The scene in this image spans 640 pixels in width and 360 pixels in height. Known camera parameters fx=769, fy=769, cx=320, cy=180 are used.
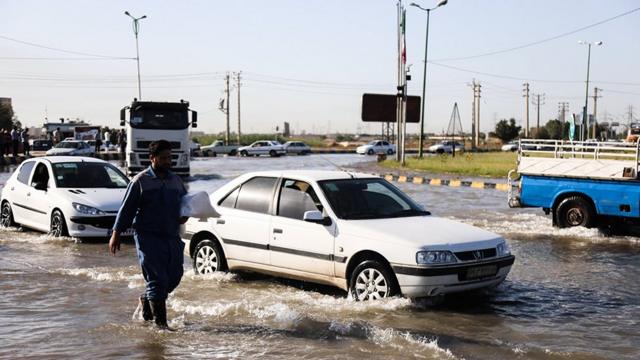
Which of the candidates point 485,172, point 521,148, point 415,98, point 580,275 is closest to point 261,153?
point 415,98

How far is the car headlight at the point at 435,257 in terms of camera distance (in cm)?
776

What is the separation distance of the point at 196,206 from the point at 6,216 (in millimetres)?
9320

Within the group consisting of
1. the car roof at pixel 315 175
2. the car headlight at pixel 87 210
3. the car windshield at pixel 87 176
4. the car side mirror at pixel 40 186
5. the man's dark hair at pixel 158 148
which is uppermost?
the man's dark hair at pixel 158 148

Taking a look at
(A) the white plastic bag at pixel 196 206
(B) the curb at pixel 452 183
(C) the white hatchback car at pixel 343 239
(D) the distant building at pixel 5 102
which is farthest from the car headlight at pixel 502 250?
(D) the distant building at pixel 5 102

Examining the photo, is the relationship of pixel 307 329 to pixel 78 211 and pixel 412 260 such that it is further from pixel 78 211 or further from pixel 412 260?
pixel 78 211

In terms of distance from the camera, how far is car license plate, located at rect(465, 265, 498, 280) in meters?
7.96

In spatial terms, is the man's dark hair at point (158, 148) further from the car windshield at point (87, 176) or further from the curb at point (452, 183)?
the curb at point (452, 183)

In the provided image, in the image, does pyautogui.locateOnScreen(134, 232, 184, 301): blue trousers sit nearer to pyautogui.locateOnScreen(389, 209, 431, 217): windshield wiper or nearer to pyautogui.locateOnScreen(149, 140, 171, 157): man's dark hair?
pyautogui.locateOnScreen(149, 140, 171, 157): man's dark hair

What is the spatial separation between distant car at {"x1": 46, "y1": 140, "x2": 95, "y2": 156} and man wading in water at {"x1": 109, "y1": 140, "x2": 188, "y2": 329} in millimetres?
42399

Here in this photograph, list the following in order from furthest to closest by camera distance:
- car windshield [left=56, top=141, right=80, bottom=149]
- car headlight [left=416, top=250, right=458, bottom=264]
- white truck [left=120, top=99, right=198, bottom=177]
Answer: car windshield [left=56, top=141, right=80, bottom=149]
white truck [left=120, top=99, right=198, bottom=177]
car headlight [left=416, top=250, right=458, bottom=264]

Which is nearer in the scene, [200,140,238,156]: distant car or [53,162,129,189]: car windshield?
[53,162,129,189]: car windshield

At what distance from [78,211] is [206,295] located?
495 cm

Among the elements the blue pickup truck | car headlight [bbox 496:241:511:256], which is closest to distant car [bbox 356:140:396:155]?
the blue pickup truck

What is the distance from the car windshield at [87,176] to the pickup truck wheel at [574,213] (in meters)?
8.19
